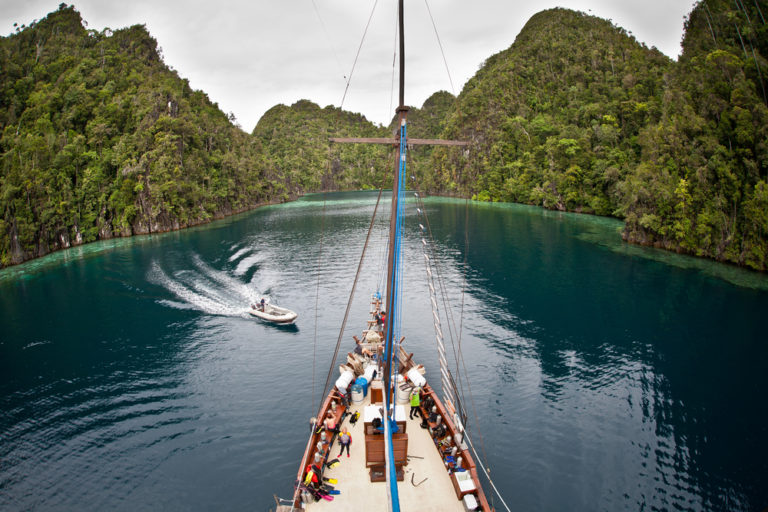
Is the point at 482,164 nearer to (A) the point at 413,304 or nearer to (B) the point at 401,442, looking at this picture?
(A) the point at 413,304

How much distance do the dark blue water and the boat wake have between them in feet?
0.95

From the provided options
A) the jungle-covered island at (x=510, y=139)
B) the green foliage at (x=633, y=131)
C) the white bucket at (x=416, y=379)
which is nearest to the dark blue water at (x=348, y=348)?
the white bucket at (x=416, y=379)

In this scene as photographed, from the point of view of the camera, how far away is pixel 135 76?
10481 cm

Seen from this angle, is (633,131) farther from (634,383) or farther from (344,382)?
(344,382)

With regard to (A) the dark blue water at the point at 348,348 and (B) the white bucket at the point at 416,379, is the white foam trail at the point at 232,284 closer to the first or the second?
(A) the dark blue water at the point at 348,348

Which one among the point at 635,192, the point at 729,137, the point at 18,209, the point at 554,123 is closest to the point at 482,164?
the point at 554,123

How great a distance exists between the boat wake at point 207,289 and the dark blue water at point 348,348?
0.29 meters

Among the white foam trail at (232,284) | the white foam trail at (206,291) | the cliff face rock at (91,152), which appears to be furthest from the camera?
the cliff face rock at (91,152)

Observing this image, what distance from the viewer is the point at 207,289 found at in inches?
1610

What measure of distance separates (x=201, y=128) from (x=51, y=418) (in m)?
108

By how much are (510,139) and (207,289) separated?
4751 inches

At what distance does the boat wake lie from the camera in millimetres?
36656

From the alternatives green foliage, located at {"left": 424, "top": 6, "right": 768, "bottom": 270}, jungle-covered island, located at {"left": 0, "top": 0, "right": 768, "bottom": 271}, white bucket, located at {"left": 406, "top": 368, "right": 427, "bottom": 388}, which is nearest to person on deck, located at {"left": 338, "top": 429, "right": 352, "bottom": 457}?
white bucket, located at {"left": 406, "top": 368, "right": 427, "bottom": 388}

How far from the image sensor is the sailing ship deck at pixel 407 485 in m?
12.0
